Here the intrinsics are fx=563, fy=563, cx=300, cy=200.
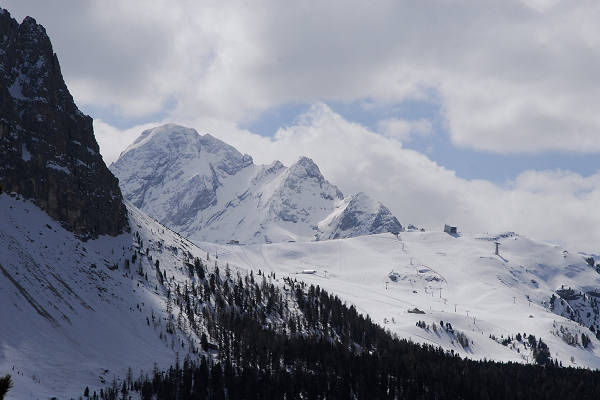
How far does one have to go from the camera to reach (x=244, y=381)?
19000 cm

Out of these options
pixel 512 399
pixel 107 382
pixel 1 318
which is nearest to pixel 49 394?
pixel 107 382

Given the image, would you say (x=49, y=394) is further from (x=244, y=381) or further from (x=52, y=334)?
(x=244, y=381)

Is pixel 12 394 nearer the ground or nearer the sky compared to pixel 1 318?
nearer the ground

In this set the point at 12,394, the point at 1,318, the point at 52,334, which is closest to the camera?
the point at 12,394

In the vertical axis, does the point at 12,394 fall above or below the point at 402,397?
below

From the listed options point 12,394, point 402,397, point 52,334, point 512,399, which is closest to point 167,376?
point 52,334

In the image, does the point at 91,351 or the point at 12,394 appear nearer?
the point at 12,394

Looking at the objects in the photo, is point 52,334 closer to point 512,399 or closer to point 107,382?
point 107,382

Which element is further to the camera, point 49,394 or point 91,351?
point 91,351

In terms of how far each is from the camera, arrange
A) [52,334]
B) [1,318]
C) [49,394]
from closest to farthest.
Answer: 1. [49,394]
2. [1,318]
3. [52,334]

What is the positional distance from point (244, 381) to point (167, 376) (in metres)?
26.1

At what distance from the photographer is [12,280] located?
198500mm

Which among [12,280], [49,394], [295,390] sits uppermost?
[12,280]

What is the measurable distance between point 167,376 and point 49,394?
42816 millimetres
